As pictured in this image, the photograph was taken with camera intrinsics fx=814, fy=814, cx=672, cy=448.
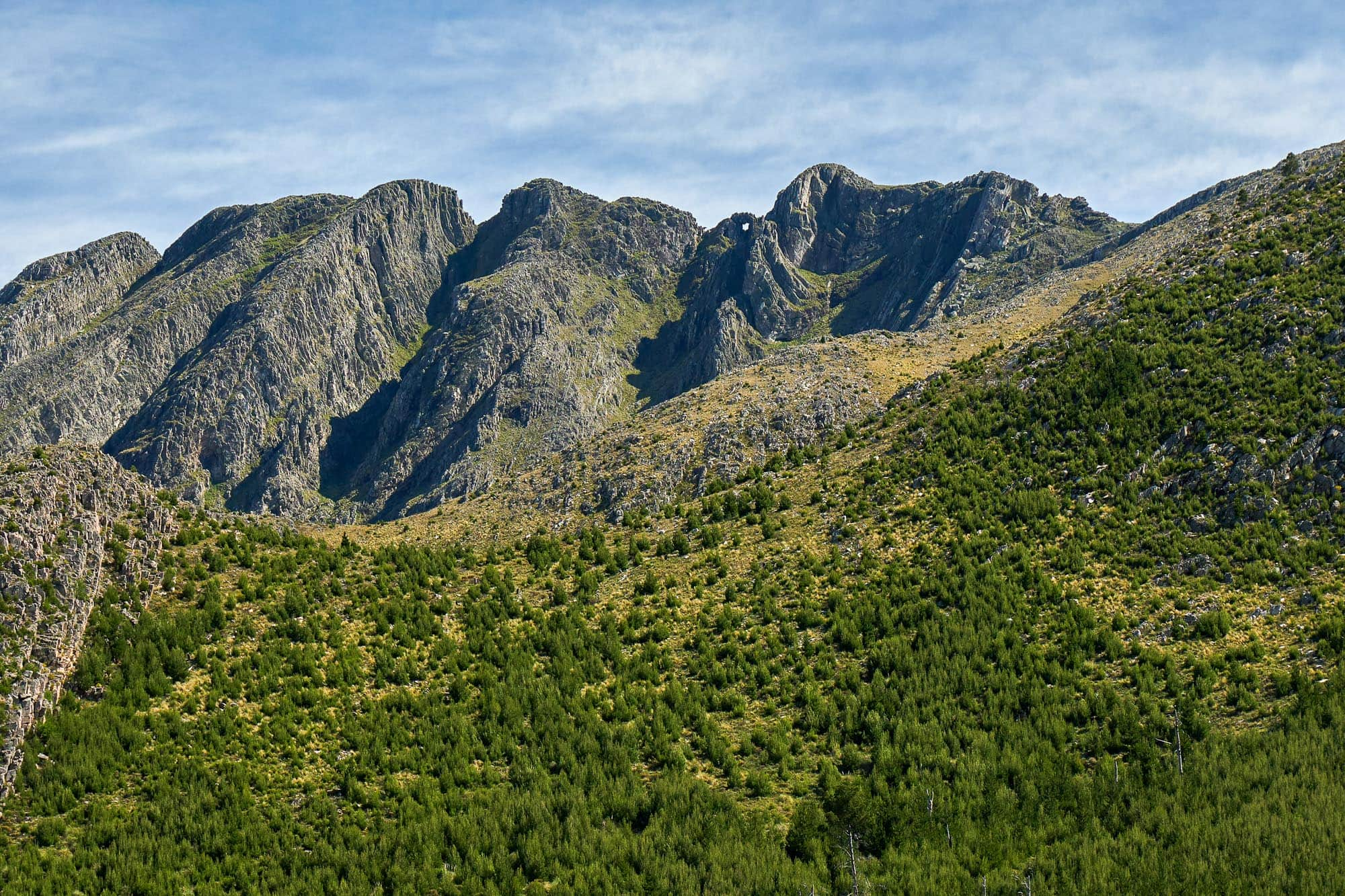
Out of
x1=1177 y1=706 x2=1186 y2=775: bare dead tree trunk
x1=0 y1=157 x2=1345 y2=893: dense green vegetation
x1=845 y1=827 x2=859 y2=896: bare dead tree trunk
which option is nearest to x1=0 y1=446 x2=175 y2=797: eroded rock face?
x1=0 y1=157 x2=1345 y2=893: dense green vegetation

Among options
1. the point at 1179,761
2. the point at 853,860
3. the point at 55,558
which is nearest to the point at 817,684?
the point at 853,860

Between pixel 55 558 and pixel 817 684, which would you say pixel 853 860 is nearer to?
pixel 817 684

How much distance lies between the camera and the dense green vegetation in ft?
77.7

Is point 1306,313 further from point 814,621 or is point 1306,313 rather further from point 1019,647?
point 814,621

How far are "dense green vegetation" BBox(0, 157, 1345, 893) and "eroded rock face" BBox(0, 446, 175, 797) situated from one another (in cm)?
110

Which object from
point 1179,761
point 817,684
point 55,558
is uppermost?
point 55,558

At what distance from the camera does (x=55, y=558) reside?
30672mm

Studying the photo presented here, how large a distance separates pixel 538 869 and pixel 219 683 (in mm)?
15015

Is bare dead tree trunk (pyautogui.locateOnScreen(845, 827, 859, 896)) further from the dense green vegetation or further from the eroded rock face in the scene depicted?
the eroded rock face

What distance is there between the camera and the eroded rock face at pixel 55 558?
26.5 m

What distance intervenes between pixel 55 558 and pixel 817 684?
2955cm

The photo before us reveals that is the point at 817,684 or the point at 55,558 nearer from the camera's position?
the point at 55,558

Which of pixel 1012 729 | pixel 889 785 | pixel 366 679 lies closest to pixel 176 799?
pixel 366 679

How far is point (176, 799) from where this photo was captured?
83.2 ft
